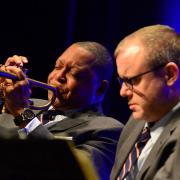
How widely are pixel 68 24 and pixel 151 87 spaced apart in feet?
5.98

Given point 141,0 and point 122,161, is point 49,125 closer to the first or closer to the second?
point 122,161

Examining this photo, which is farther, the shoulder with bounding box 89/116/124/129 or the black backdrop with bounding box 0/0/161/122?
the black backdrop with bounding box 0/0/161/122

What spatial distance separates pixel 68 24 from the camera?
11.6ft

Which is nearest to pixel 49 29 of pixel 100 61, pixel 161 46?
pixel 100 61

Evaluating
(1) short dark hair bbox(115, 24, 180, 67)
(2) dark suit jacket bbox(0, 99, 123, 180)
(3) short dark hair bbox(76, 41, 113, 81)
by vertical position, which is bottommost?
(2) dark suit jacket bbox(0, 99, 123, 180)

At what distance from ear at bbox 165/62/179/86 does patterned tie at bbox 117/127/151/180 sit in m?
0.24

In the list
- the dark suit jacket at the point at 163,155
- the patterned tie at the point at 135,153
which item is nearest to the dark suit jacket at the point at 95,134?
the patterned tie at the point at 135,153

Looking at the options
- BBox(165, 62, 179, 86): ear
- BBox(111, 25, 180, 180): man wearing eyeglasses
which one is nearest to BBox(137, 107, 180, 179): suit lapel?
BBox(111, 25, 180, 180): man wearing eyeglasses

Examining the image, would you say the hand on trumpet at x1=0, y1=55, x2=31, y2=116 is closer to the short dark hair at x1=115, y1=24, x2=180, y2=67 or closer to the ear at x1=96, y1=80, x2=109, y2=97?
the ear at x1=96, y1=80, x2=109, y2=97

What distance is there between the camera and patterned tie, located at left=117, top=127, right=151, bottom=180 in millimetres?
1947

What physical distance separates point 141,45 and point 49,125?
934 mm

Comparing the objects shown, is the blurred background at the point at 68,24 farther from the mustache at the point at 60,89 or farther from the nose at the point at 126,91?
the nose at the point at 126,91

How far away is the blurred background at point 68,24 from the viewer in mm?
3143

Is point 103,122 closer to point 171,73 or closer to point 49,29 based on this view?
point 171,73
